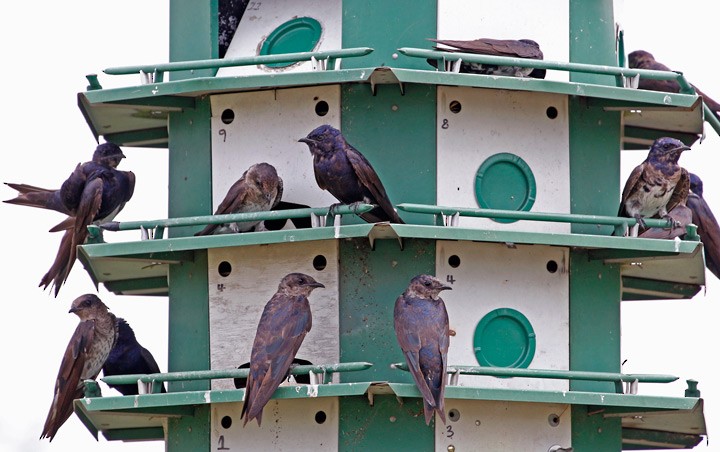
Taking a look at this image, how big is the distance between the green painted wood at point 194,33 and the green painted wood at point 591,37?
12.3 feet

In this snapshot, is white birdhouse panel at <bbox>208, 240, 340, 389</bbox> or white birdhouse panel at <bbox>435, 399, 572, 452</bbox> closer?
white birdhouse panel at <bbox>435, 399, 572, 452</bbox>

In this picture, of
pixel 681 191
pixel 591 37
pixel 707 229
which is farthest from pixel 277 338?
pixel 707 229

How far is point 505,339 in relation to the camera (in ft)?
76.9

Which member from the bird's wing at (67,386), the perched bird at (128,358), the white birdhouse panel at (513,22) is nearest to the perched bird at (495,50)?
the white birdhouse panel at (513,22)

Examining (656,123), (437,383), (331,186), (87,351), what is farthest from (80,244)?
(656,123)

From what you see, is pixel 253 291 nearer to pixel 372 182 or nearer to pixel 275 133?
pixel 275 133

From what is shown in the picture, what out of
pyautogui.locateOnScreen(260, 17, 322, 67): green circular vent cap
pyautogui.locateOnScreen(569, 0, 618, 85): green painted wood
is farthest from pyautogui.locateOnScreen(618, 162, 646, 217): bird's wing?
pyautogui.locateOnScreen(260, 17, 322, 67): green circular vent cap

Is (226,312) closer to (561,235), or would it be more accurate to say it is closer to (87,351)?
(87,351)

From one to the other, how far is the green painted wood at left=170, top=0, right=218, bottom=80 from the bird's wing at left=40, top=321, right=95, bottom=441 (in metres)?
3.08

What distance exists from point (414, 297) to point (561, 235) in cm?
166

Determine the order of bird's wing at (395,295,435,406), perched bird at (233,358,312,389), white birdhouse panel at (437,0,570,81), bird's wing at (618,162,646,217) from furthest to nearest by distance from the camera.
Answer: white birdhouse panel at (437,0,570,81) → bird's wing at (618,162,646,217) → perched bird at (233,358,312,389) → bird's wing at (395,295,435,406)

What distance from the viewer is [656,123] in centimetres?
2533

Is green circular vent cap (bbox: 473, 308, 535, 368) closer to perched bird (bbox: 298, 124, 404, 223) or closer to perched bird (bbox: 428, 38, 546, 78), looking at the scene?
perched bird (bbox: 298, 124, 404, 223)

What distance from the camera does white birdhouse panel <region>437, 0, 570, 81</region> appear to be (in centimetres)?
2406
